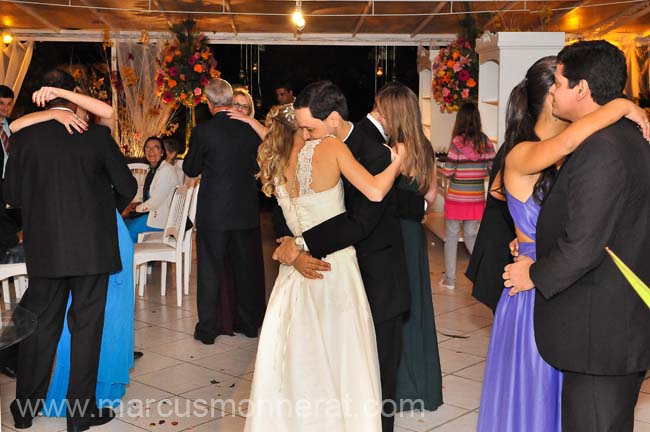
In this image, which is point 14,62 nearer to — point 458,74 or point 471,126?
point 458,74

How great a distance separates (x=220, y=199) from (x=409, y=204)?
6.22 feet

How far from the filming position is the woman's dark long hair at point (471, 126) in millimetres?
6762

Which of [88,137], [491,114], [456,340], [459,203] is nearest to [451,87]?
[491,114]

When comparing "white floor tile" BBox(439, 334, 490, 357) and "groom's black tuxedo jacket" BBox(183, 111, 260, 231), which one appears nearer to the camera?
"white floor tile" BBox(439, 334, 490, 357)

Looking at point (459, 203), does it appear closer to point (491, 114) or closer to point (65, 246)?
point (491, 114)

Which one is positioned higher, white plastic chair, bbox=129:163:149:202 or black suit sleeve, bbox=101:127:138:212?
black suit sleeve, bbox=101:127:138:212

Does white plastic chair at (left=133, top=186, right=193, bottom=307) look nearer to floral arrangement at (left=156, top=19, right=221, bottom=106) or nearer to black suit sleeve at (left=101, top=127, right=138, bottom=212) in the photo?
floral arrangement at (left=156, top=19, right=221, bottom=106)

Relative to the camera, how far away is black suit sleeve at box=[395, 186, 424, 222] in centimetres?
398

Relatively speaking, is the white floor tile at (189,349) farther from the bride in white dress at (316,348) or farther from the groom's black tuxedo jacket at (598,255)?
the groom's black tuxedo jacket at (598,255)

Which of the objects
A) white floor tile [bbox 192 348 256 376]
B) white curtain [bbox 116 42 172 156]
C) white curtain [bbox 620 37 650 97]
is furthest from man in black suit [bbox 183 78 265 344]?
white curtain [bbox 620 37 650 97]

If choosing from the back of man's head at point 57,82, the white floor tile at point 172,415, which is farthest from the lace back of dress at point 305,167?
Result: the white floor tile at point 172,415

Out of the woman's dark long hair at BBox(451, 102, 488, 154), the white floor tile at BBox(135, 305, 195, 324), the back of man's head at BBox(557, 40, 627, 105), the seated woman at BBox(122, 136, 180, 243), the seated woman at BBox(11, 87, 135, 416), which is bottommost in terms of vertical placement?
the white floor tile at BBox(135, 305, 195, 324)

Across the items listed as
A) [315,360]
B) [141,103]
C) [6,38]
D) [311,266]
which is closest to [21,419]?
[315,360]

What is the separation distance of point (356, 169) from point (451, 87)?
251 inches
